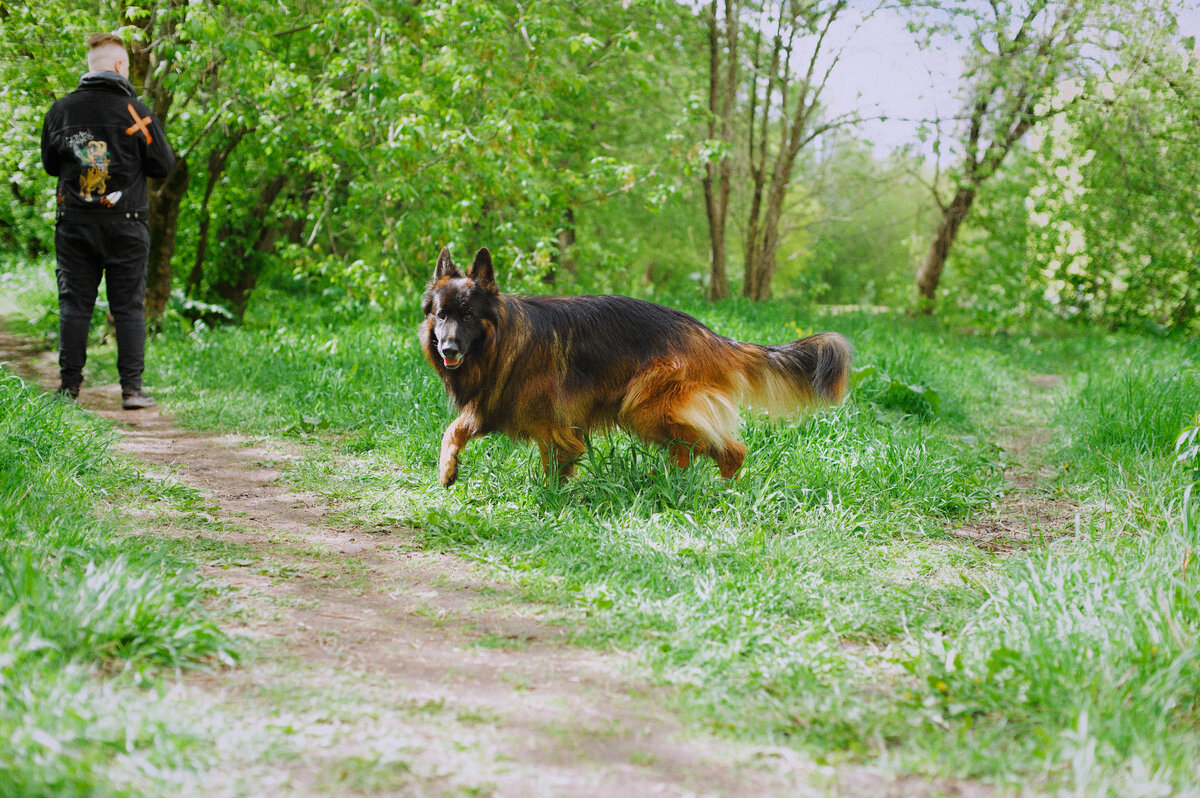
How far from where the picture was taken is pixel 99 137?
5730 millimetres

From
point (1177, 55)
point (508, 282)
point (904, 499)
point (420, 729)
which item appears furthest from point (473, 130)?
point (1177, 55)

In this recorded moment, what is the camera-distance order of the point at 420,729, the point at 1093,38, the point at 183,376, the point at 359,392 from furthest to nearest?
the point at 1093,38, the point at 183,376, the point at 359,392, the point at 420,729

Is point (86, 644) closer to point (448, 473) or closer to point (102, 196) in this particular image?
point (448, 473)

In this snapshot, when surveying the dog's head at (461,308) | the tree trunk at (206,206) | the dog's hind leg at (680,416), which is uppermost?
the tree trunk at (206,206)

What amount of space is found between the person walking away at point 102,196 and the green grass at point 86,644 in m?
2.73

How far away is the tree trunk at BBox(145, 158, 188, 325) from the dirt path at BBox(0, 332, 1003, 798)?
20.5ft

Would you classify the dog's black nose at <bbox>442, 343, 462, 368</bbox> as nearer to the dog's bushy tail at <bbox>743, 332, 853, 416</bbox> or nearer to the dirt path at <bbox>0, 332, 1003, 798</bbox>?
the dirt path at <bbox>0, 332, 1003, 798</bbox>

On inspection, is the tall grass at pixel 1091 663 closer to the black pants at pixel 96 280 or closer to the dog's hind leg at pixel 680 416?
the dog's hind leg at pixel 680 416

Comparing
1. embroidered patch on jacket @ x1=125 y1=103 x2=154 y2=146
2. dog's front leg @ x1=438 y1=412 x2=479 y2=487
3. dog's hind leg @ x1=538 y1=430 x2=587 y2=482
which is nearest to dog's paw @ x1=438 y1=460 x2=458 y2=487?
dog's front leg @ x1=438 y1=412 x2=479 y2=487

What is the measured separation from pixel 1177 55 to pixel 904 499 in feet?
29.0

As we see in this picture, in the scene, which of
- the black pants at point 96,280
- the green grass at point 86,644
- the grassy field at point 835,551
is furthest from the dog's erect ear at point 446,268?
the black pants at point 96,280

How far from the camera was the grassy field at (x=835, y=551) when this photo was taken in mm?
2188

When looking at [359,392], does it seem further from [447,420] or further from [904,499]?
[904,499]

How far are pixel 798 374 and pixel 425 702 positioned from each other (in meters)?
2.95
